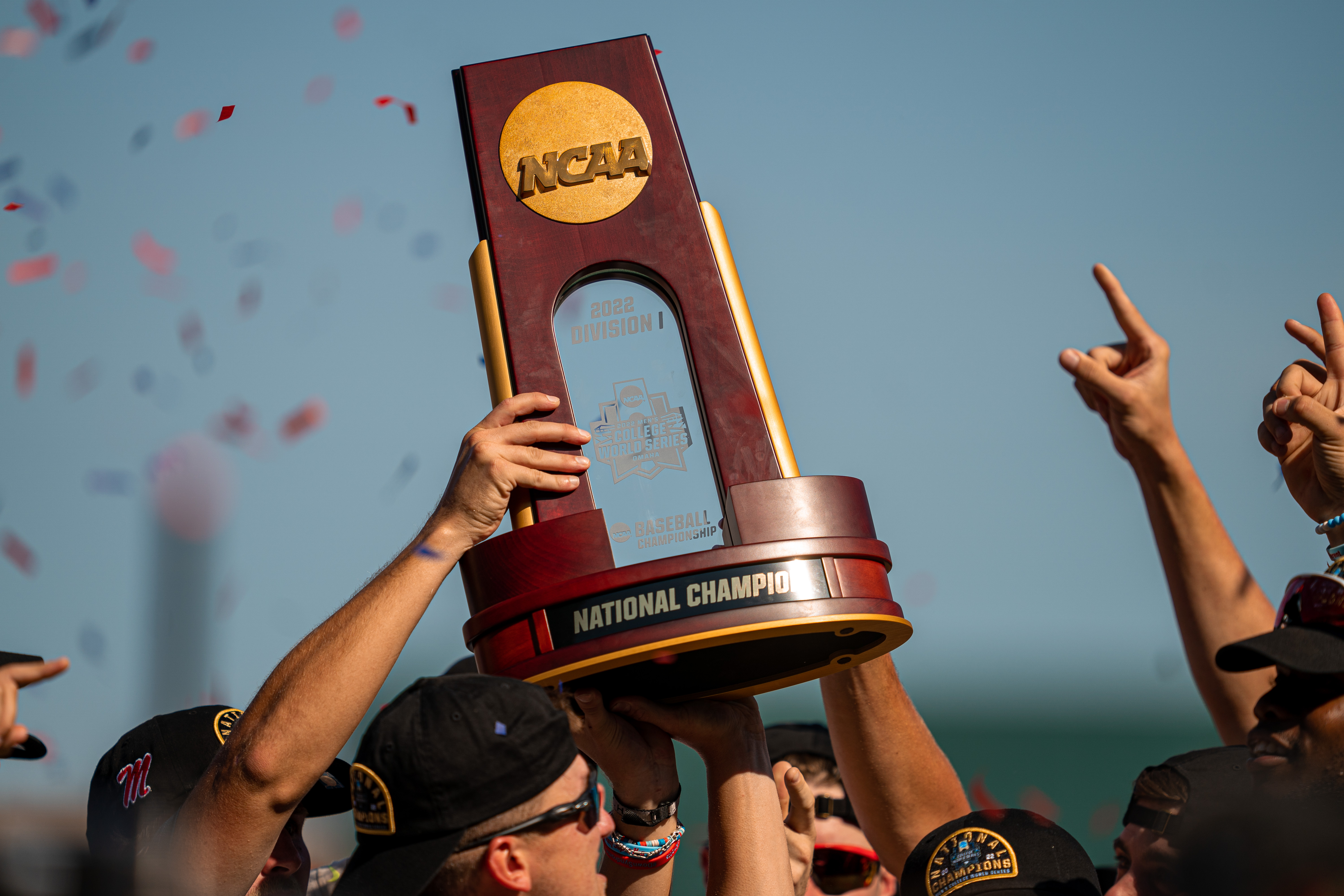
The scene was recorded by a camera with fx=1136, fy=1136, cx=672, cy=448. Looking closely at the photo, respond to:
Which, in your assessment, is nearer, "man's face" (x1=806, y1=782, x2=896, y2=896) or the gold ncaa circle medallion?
the gold ncaa circle medallion

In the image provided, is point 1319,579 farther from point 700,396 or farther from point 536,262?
point 536,262

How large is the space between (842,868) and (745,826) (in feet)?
4.59

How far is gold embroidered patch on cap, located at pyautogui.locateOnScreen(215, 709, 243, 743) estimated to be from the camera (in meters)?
2.75

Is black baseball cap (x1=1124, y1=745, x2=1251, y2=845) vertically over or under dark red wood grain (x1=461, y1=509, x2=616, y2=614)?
under

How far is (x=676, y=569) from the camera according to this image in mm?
2299

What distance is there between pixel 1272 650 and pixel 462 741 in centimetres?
160

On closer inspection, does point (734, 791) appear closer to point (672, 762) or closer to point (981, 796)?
point (672, 762)

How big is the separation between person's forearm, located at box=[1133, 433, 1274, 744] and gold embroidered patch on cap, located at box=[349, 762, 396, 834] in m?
1.96

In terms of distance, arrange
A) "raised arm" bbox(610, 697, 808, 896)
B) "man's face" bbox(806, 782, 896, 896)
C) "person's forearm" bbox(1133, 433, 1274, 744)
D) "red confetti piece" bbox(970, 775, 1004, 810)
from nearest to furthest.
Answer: "raised arm" bbox(610, 697, 808, 896) < "person's forearm" bbox(1133, 433, 1274, 744) < "red confetti piece" bbox(970, 775, 1004, 810) < "man's face" bbox(806, 782, 896, 896)

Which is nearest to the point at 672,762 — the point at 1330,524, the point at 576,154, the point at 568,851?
the point at 568,851

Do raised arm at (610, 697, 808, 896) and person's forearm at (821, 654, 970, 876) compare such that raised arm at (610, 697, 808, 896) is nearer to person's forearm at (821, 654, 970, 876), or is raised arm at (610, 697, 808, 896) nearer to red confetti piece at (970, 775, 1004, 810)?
person's forearm at (821, 654, 970, 876)

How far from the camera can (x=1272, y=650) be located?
2.27 meters

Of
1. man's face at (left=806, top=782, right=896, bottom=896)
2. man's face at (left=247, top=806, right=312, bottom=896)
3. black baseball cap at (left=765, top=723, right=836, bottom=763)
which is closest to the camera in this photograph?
man's face at (left=247, top=806, right=312, bottom=896)

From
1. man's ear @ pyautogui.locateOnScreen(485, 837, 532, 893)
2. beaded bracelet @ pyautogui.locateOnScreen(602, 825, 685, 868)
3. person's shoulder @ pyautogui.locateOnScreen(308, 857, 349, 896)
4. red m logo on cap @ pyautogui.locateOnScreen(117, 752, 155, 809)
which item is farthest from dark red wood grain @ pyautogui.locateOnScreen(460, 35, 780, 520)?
person's shoulder @ pyautogui.locateOnScreen(308, 857, 349, 896)
